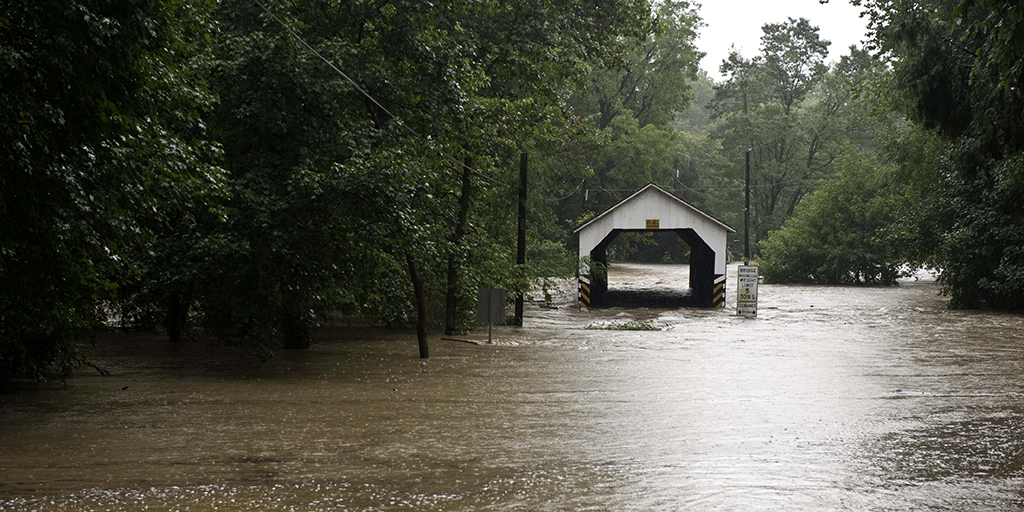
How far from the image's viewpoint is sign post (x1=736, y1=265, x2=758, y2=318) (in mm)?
29438

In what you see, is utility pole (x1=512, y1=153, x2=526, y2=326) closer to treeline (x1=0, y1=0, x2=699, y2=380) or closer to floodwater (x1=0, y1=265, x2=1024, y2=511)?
treeline (x1=0, y1=0, x2=699, y2=380)

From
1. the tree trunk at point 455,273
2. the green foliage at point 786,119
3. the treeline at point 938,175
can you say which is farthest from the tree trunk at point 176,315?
the green foliage at point 786,119

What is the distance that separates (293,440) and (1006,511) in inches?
254

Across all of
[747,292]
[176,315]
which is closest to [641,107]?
[747,292]

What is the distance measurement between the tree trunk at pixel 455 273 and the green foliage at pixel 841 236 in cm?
Answer: 3137

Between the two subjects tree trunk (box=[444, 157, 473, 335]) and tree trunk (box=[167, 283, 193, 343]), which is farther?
tree trunk (box=[444, 157, 473, 335])

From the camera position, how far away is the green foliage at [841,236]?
48.3 metres

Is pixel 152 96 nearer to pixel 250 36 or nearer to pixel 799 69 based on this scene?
pixel 250 36

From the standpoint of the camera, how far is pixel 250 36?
14242mm

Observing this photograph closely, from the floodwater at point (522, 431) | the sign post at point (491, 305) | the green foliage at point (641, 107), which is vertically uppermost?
the green foliage at point (641, 107)

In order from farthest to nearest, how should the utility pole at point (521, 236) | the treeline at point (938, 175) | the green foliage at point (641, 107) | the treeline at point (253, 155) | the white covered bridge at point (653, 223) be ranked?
the green foliage at point (641, 107) → the white covered bridge at point (653, 223) → the utility pole at point (521, 236) → the treeline at point (938, 175) → the treeline at point (253, 155)

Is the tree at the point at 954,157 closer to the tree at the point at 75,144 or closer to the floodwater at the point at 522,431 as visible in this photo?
the floodwater at the point at 522,431

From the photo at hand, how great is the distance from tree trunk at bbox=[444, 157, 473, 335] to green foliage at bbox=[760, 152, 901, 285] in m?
31.4

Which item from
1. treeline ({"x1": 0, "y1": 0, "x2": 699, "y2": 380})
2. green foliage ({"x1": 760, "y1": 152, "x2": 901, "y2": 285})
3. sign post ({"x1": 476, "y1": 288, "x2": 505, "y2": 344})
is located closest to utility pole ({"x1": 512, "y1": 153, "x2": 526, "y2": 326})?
treeline ({"x1": 0, "y1": 0, "x2": 699, "y2": 380})
